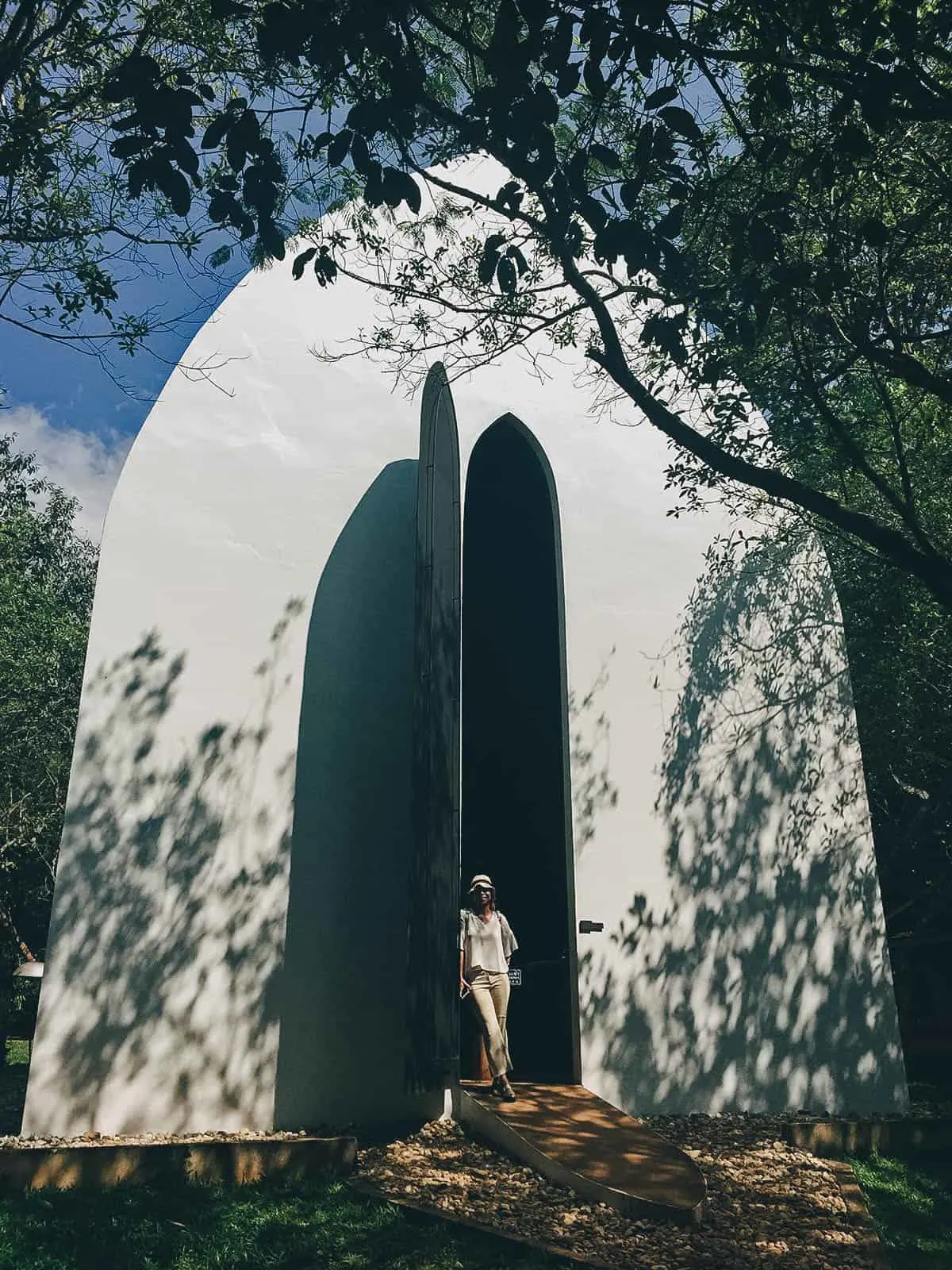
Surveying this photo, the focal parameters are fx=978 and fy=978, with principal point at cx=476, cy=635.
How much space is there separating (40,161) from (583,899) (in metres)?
6.03

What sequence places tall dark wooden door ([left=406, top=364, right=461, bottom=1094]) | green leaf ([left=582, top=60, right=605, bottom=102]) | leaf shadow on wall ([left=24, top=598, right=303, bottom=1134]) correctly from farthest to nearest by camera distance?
leaf shadow on wall ([left=24, top=598, right=303, bottom=1134])
tall dark wooden door ([left=406, top=364, right=461, bottom=1094])
green leaf ([left=582, top=60, right=605, bottom=102])

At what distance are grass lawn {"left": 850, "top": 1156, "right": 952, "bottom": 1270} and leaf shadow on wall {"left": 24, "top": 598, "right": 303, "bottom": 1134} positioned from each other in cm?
392

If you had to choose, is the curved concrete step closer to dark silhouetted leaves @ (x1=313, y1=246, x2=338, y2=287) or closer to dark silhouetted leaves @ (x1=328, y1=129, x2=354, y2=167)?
dark silhouetted leaves @ (x1=313, y1=246, x2=338, y2=287)

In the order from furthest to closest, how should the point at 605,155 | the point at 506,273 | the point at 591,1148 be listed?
1. the point at 591,1148
2. the point at 506,273
3. the point at 605,155

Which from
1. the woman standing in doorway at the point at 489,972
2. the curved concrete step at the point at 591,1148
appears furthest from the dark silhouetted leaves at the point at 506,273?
the curved concrete step at the point at 591,1148

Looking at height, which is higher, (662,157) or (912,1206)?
(662,157)

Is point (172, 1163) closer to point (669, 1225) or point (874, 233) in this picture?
point (669, 1225)

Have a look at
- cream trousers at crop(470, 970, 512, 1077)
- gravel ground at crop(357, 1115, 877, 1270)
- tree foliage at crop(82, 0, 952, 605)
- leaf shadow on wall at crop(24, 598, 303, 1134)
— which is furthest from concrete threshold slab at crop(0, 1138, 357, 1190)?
tree foliage at crop(82, 0, 952, 605)

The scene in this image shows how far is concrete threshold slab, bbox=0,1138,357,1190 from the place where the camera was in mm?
5070

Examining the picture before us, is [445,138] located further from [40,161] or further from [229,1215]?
[229,1215]

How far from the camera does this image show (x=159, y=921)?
21.9 feet

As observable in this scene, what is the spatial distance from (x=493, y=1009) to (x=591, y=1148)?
4.46 ft

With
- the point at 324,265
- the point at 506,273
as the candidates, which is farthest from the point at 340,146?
the point at 506,273

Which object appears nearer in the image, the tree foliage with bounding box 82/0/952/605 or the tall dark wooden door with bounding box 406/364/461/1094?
the tree foliage with bounding box 82/0/952/605
